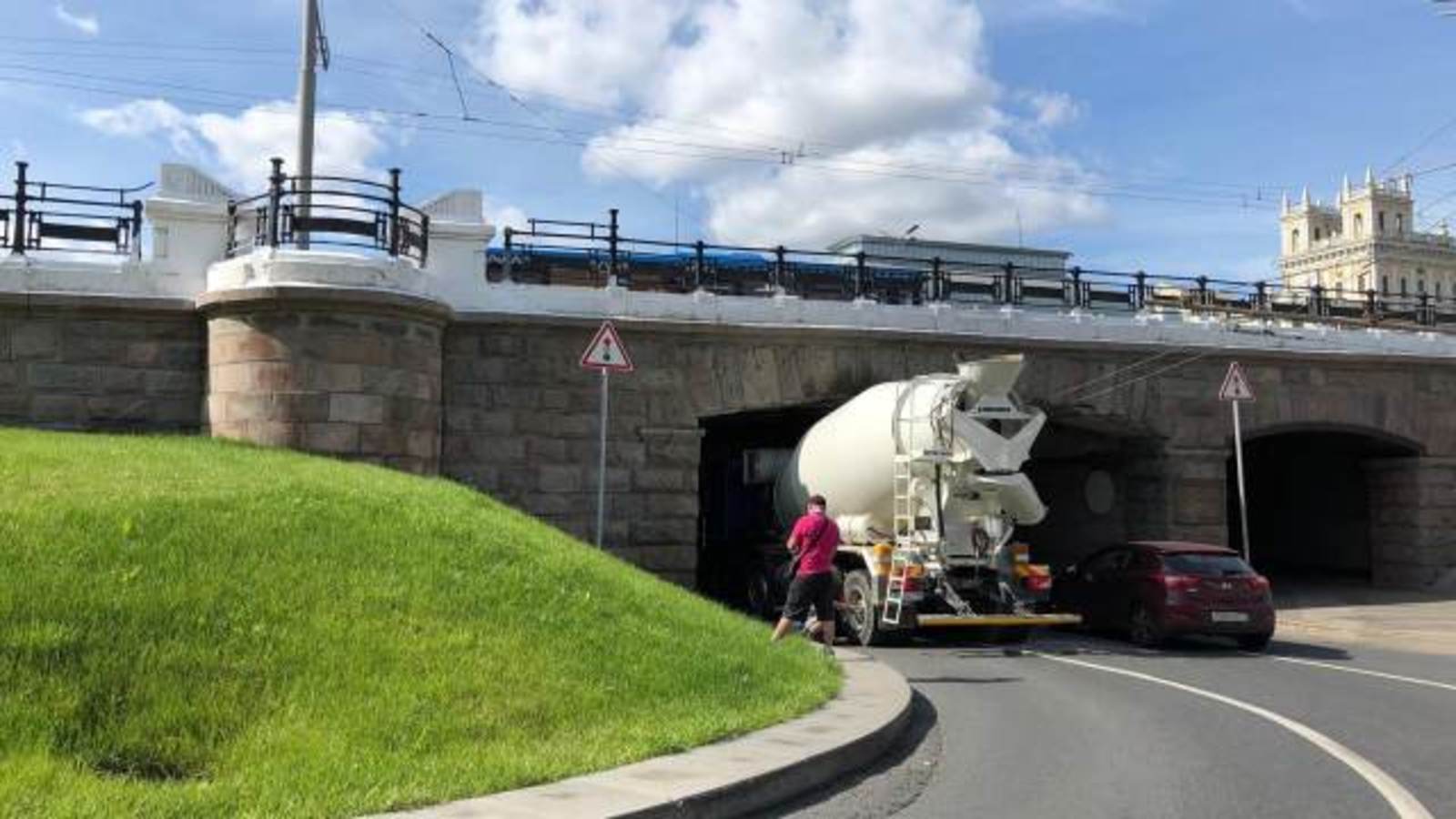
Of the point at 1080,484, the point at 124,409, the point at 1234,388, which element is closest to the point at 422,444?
the point at 124,409

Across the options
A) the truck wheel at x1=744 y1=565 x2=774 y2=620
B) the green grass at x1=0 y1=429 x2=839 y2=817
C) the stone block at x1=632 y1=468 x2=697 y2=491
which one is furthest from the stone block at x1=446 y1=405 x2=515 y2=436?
the green grass at x1=0 y1=429 x2=839 y2=817

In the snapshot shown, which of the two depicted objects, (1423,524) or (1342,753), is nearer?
(1342,753)

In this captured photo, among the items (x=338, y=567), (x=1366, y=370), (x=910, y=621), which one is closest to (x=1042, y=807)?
(x=338, y=567)

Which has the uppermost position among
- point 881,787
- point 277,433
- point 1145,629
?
point 277,433

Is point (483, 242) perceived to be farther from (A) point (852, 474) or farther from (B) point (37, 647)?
(B) point (37, 647)

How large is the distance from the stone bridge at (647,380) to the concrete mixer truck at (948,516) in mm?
4055

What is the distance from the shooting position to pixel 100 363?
17.5m

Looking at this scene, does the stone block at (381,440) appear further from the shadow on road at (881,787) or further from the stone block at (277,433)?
the shadow on road at (881,787)

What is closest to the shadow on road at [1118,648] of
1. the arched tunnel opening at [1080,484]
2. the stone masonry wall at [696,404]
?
the stone masonry wall at [696,404]

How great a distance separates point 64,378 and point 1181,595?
14.8 meters

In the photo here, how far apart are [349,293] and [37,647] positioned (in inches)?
392

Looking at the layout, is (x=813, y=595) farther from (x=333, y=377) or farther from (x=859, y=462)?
(x=333, y=377)

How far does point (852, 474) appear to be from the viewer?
17.9m

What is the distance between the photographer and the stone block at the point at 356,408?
16.6 meters
